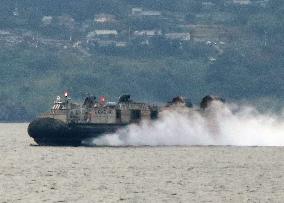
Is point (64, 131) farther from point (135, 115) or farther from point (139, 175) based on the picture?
point (139, 175)

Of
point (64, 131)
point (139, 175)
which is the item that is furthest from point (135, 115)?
point (139, 175)

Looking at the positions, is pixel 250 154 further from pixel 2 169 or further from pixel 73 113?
pixel 2 169

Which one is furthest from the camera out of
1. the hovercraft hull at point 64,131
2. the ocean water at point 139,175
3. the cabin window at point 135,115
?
the cabin window at point 135,115

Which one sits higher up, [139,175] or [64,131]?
[64,131]

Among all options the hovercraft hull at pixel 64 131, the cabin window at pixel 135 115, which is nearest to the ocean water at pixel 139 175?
the hovercraft hull at pixel 64 131

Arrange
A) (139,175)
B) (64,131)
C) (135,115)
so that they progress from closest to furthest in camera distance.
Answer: (139,175) < (64,131) < (135,115)

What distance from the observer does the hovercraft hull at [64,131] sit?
191 meters

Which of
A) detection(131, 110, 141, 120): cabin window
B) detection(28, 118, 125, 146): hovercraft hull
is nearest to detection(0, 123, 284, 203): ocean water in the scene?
detection(28, 118, 125, 146): hovercraft hull

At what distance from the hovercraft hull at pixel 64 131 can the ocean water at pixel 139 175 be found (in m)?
1.43

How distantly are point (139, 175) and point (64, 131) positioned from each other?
34762 mm

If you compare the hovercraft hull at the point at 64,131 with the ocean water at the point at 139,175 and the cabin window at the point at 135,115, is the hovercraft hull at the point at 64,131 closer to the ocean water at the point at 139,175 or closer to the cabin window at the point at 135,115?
the ocean water at the point at 139,175

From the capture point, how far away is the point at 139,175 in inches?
6181

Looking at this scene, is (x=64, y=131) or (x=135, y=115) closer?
(x=64, y=131)

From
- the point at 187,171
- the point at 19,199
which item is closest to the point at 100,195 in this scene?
the point at 19,199
